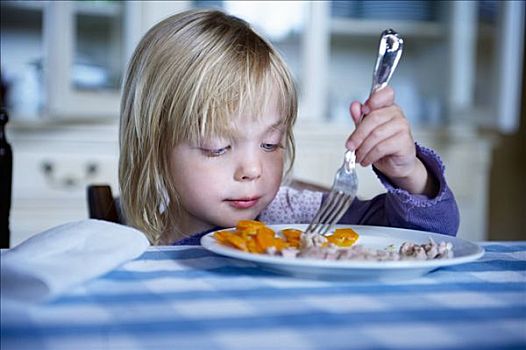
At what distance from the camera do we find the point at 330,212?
83 centimetres

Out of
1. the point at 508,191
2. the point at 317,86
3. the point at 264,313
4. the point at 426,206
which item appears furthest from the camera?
the point at 508,191

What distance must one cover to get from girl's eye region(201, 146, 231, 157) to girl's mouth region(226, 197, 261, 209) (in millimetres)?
64

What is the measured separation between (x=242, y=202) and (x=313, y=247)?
39 cm

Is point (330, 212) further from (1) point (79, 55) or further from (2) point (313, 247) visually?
(1) point (79, 55)

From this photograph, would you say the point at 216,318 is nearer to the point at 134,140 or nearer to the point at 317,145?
the point at 134,140

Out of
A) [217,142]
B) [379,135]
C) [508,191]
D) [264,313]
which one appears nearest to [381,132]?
[379,135]

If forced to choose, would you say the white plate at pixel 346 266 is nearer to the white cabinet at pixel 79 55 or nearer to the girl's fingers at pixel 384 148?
the girl's fingers at pixel 384 148

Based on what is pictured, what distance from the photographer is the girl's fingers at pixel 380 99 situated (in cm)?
90

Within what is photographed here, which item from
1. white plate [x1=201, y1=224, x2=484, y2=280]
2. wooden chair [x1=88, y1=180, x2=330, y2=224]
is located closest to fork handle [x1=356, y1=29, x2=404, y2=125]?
white plate [x1=201, y1=224, x2=484, y2=280]

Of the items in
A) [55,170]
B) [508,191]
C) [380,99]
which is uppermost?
[380,99]

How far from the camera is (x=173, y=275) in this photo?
658 mm

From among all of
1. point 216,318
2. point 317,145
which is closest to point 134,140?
point 216,318

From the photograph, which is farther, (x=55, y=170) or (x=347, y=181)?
(x=55, y=170)

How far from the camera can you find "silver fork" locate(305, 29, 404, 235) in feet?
2.69
